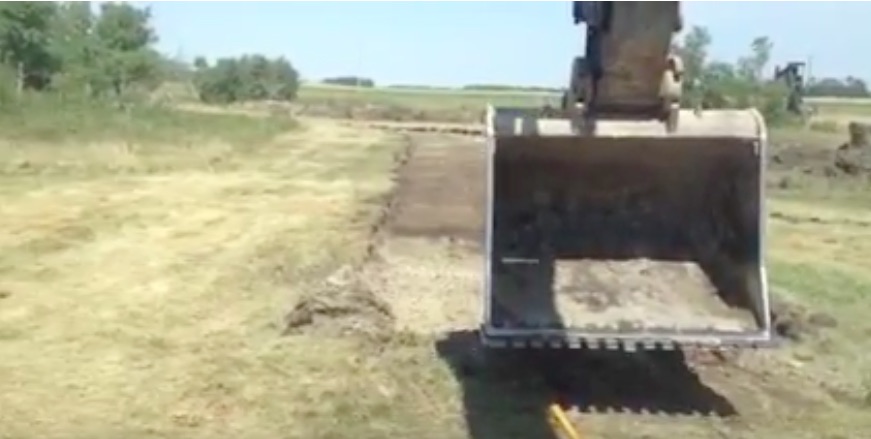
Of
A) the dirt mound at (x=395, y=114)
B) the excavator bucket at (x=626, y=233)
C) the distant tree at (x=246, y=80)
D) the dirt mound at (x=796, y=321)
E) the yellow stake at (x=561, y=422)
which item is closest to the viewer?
the yellow stake at (x=561, y=422)

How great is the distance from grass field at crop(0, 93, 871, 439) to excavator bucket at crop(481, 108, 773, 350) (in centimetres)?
48

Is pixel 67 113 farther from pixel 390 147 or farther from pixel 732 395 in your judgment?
pixel 732 395

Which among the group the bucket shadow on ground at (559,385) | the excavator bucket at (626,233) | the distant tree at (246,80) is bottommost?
the distant tree at (246,80)

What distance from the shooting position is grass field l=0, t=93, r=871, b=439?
791 centimetres

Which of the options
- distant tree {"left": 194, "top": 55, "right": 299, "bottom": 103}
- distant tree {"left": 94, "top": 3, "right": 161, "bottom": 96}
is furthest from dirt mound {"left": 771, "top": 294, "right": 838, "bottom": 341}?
distant tree {"left": 194, "top": 55, "right": 299, "bottom": 103}

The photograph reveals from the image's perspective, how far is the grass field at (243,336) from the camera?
791 cm

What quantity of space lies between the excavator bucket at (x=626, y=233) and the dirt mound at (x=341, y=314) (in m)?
1.14

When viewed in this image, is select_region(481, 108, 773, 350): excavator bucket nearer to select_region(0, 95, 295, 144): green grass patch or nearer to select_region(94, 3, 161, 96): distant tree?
select_region(0, 95, 295, 144): green grass patch

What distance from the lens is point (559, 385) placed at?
878cm

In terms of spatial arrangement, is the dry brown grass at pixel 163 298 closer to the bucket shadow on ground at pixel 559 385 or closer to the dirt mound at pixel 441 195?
the dirt mound at pixel 441 195

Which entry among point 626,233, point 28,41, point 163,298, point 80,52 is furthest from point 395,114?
point 626,233

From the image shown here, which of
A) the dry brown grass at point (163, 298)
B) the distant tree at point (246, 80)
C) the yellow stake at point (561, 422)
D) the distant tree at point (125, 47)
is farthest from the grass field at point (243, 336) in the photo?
the distant tree at point (246, 80)

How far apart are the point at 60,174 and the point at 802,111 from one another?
119 ft

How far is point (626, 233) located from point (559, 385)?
1272 millimetres
